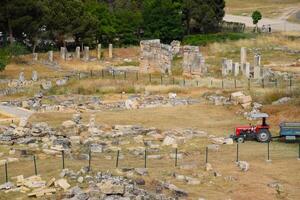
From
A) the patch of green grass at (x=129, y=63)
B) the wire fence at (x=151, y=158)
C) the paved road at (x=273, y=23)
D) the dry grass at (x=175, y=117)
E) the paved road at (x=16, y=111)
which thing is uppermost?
the paved road at (x=273, y=23)

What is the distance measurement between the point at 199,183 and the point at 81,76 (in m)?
37.9

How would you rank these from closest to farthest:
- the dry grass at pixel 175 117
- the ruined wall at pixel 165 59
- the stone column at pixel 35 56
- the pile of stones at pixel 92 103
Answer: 1. the dry grass at pixel 175 117
2. the pile of stones at pixel 92 103
3. the ruined wall at pixel 165 59
4. the stone column at pixel 35 56

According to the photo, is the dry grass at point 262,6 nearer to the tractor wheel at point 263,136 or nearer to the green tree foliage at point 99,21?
the green tree foliage at point 99,21

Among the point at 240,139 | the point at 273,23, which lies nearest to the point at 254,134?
the point at 240,139

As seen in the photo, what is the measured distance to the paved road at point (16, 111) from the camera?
1887 inches

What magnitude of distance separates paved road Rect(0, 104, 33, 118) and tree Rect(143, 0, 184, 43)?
45.7 metres

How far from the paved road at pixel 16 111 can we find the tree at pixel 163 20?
4569cm

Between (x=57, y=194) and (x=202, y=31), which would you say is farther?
(x=202, y=31)

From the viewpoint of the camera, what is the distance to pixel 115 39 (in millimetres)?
96188

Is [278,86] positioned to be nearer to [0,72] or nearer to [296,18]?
[0,72]

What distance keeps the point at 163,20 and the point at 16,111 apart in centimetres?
4748

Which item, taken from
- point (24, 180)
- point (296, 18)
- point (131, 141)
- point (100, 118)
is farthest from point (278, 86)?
point (296, 18)

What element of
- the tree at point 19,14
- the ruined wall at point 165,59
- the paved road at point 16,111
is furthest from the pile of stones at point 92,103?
the tree at point 19,14

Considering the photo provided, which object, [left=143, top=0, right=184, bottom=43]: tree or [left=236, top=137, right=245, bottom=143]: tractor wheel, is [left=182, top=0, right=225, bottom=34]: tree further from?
[left=236, top=137, right=245, bottom=143]: tractor wheel
